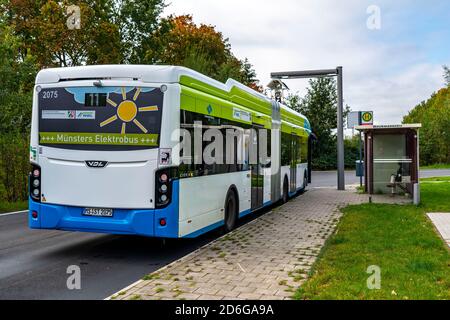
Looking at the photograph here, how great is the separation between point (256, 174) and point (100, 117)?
211 inches

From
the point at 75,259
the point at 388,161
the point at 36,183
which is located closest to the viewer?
the point at 75,259

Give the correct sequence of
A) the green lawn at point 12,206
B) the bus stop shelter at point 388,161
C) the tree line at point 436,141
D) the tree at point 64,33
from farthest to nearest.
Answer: the tree line at point 436,141 → the tree at point 64,33 → the bus stop shelter at point 388,161 → the green lawn at point 12,206

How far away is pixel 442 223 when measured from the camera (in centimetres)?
1127

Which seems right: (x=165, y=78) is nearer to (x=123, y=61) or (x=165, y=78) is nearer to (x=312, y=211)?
(x=312, y=211)

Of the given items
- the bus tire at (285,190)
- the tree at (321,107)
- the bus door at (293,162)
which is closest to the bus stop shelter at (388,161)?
the bus door at (293,162)

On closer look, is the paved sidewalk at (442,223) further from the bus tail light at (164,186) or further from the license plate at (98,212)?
the license plate at (98,212)

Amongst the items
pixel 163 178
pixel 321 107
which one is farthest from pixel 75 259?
pixel 321 107

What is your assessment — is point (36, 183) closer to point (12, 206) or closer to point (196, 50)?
point (12, 206)

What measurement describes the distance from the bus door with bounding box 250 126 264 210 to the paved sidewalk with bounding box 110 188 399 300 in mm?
608

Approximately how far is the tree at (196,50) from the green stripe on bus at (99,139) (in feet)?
69.4

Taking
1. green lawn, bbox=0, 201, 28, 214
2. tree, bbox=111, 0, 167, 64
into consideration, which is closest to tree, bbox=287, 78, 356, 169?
tree, bbox=111, 0, 167, 64

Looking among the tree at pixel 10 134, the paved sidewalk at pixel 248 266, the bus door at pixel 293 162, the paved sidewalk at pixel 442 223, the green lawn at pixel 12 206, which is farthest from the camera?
the bus door at pixel 293 162

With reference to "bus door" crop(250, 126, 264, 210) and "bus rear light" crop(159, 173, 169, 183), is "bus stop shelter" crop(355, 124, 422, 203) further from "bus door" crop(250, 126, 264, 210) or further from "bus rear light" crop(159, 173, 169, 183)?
"bus rear light" crop(159, 173, 169, 183)

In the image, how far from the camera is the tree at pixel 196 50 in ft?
103
